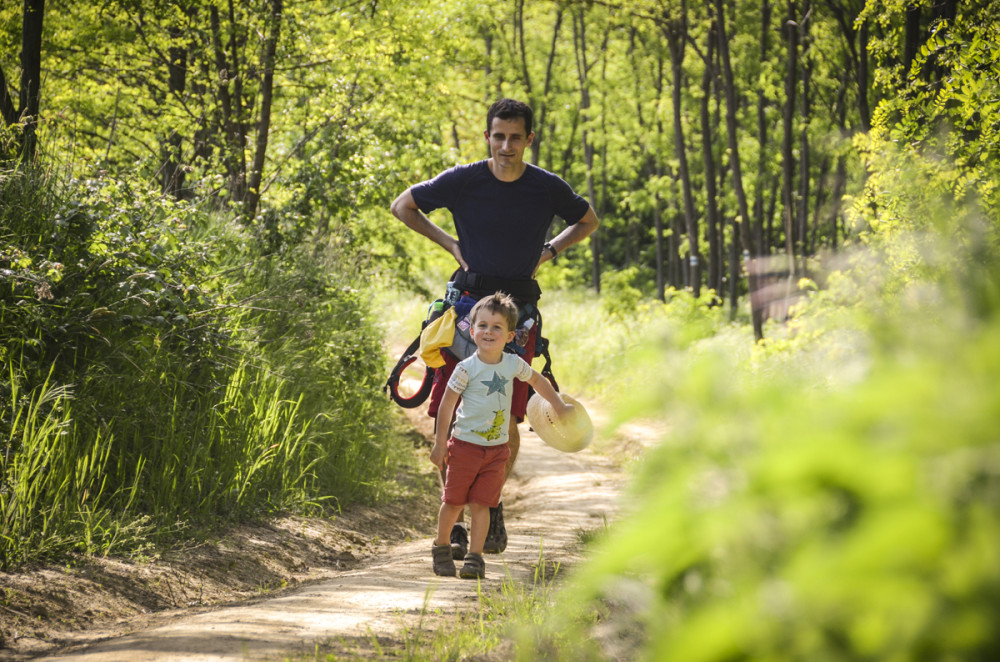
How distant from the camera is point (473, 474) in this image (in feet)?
15.3

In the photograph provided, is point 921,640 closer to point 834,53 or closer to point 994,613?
point 994,613

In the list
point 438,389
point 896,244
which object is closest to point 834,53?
point 896,244

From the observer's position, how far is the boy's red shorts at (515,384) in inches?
201

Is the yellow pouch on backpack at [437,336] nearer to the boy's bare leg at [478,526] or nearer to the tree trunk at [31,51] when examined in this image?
the boy's bare leg at [478,526]

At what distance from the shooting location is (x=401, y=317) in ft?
71.4

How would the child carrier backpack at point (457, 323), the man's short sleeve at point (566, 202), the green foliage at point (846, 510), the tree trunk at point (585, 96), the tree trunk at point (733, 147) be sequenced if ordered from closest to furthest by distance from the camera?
the green foliage at point (846, 510) → the child carrier backpack at point (457, 323) → the man's short sleeve at point (566, 202) → the tree trunk at point (733, 147) → the tree trunk at point (585, 96)

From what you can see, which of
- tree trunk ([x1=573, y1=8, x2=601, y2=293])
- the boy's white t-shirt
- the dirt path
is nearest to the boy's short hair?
the boy's white t-shirt

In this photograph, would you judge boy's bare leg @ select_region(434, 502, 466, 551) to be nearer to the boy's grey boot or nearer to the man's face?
the boy's grey boot

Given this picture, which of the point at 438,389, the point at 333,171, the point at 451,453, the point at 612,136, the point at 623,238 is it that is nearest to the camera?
the point at 451,453

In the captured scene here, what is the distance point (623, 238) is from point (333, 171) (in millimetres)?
41192

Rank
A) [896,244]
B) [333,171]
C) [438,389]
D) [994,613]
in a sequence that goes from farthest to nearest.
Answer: [333,171]
[896,244]
[438,389]
[994,613]

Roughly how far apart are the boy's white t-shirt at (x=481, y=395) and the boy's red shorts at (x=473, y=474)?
0.05 m

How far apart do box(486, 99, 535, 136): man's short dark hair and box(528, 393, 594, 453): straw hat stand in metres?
1.54

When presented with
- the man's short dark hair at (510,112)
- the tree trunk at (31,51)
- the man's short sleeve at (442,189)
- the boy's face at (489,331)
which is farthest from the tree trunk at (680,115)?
the boy's face at (489,331)
